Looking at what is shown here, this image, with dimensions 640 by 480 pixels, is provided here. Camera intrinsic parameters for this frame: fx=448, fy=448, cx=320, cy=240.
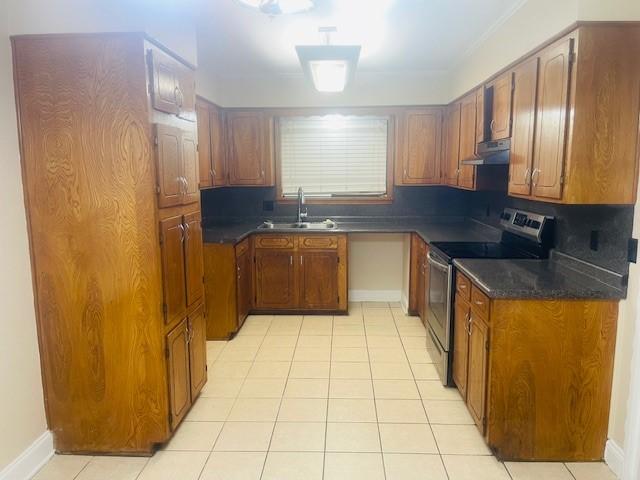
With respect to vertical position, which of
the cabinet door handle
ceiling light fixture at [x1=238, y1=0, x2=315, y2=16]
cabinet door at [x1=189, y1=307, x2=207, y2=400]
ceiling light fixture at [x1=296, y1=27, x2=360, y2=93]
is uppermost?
ceiling light fixture at [x1=238, y1=0, x2=315, y2=16]

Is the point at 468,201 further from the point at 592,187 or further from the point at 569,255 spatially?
the point at 592,187

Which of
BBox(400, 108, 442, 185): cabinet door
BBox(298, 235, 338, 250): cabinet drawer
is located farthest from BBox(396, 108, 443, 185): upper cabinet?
BBox(298, 235, 338, 250): cabinet drawer

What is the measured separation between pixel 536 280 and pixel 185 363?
199cm

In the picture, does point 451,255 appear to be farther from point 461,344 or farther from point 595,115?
point 595,115

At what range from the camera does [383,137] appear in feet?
16.2

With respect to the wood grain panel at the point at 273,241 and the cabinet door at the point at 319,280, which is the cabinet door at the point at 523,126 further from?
the wood grain panel at the point at 273,241

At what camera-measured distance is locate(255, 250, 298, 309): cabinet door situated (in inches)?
176

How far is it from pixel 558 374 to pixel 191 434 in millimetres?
1968

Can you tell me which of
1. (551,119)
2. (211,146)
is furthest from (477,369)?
(211,146)

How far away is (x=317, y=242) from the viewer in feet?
14.5

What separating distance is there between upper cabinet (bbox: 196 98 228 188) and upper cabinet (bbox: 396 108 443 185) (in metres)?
1.85

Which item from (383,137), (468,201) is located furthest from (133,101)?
(468,201)

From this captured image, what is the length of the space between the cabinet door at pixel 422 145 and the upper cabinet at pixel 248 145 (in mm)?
1431

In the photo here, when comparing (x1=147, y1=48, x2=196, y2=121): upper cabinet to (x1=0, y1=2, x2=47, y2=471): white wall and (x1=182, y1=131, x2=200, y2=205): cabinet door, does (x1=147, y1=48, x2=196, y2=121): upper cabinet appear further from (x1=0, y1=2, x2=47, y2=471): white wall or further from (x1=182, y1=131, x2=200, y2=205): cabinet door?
(x1=0, y1=2, x2=47, y2=471): white wall
